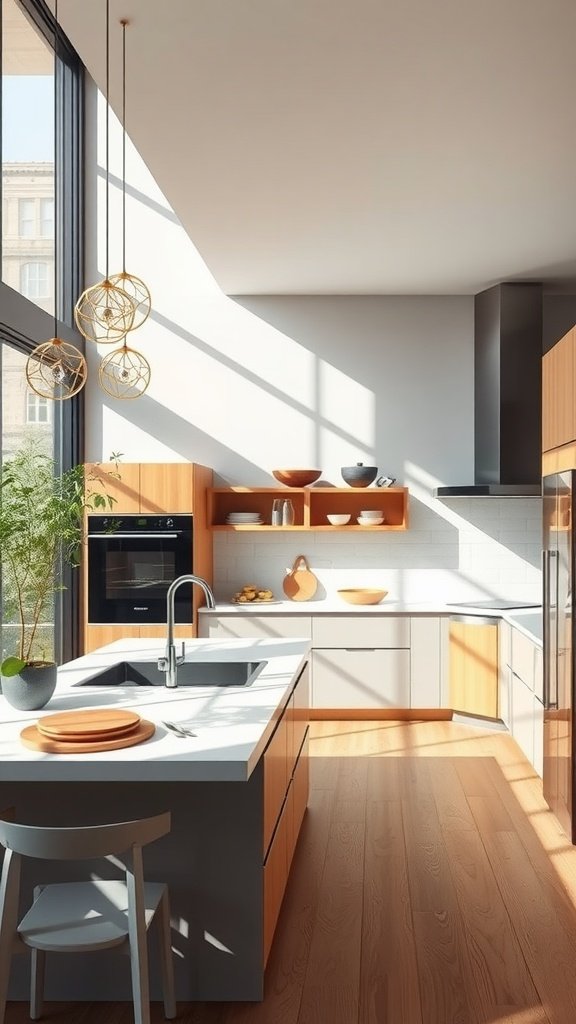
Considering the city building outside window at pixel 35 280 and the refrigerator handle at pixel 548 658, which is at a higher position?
the city building outside window at pixel 35 280

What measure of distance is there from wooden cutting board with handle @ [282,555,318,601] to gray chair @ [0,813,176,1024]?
4.85 metres

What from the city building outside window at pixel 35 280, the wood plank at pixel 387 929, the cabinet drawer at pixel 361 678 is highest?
the city building outside window at pixel 35 280

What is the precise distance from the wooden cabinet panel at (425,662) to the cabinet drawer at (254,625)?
78 centimetres

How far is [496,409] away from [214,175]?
317 centimetres

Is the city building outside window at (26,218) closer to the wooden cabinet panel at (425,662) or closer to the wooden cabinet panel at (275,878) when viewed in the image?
the wooden cabinet panel at (425,662)

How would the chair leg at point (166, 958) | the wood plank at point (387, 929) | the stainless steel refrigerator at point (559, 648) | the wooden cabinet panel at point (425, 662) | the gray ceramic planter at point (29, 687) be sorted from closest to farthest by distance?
the chair leg at point (166, 958), the wood plank at point (387, 929), the gray ceramic planter at point (29, 687), the stainless steel refrigerator at point (559, 648), the wooden cabinet panel at point (425, 662)

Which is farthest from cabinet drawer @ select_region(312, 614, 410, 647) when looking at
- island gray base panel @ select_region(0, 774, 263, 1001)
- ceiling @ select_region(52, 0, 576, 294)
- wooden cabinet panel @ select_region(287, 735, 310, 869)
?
island gray base panel @ select_region(0, 774, 263, 1001)

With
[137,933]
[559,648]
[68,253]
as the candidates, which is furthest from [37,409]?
[137,933]

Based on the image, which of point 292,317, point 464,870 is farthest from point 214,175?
point 464,870

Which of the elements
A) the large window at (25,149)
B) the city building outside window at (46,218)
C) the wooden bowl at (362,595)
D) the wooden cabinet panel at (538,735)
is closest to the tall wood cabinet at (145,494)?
the wooden bowl at (362,595)

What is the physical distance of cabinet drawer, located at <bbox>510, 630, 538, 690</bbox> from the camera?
5.56 meters

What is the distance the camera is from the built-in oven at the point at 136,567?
6938 millimetres

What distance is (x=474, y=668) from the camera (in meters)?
6.88

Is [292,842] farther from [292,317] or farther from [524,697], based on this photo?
[292,317]
